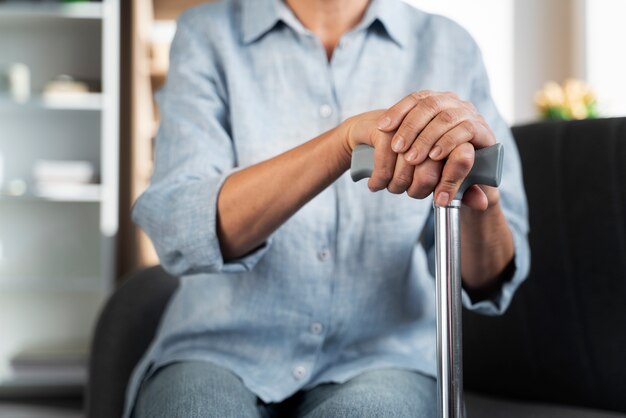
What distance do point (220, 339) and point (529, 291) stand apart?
1.62ft

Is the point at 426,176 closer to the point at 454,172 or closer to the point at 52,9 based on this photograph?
the point at 454,172

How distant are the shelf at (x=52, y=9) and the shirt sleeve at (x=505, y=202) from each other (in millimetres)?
2563

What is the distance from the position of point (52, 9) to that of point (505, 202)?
276cm

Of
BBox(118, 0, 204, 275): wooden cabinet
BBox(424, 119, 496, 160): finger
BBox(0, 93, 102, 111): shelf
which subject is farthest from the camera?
BBox(118, 0, 204, 275): wooden cabinet

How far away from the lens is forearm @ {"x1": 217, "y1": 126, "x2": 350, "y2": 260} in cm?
86

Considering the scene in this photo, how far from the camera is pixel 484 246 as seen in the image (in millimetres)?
971

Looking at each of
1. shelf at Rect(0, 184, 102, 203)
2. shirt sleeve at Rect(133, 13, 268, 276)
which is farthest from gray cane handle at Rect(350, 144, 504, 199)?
shelf at Rect(0, 184, 102, 203)

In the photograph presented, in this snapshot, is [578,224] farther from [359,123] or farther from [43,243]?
[43,243]

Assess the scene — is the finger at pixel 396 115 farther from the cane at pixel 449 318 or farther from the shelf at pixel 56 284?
the shelf at pixel 56 284

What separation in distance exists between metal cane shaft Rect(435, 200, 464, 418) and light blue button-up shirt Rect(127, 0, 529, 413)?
36cm

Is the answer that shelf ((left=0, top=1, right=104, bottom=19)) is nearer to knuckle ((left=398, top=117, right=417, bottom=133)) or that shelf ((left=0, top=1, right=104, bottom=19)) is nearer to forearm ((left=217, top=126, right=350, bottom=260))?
forearm ((left=217, top=126, right=350, bottom=260))

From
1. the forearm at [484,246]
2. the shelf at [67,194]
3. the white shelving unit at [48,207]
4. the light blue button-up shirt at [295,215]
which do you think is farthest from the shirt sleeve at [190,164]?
the white shelving unit at [48,207]

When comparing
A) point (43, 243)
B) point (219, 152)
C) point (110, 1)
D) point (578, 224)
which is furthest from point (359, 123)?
point (43, 243)

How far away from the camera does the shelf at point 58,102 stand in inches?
131
